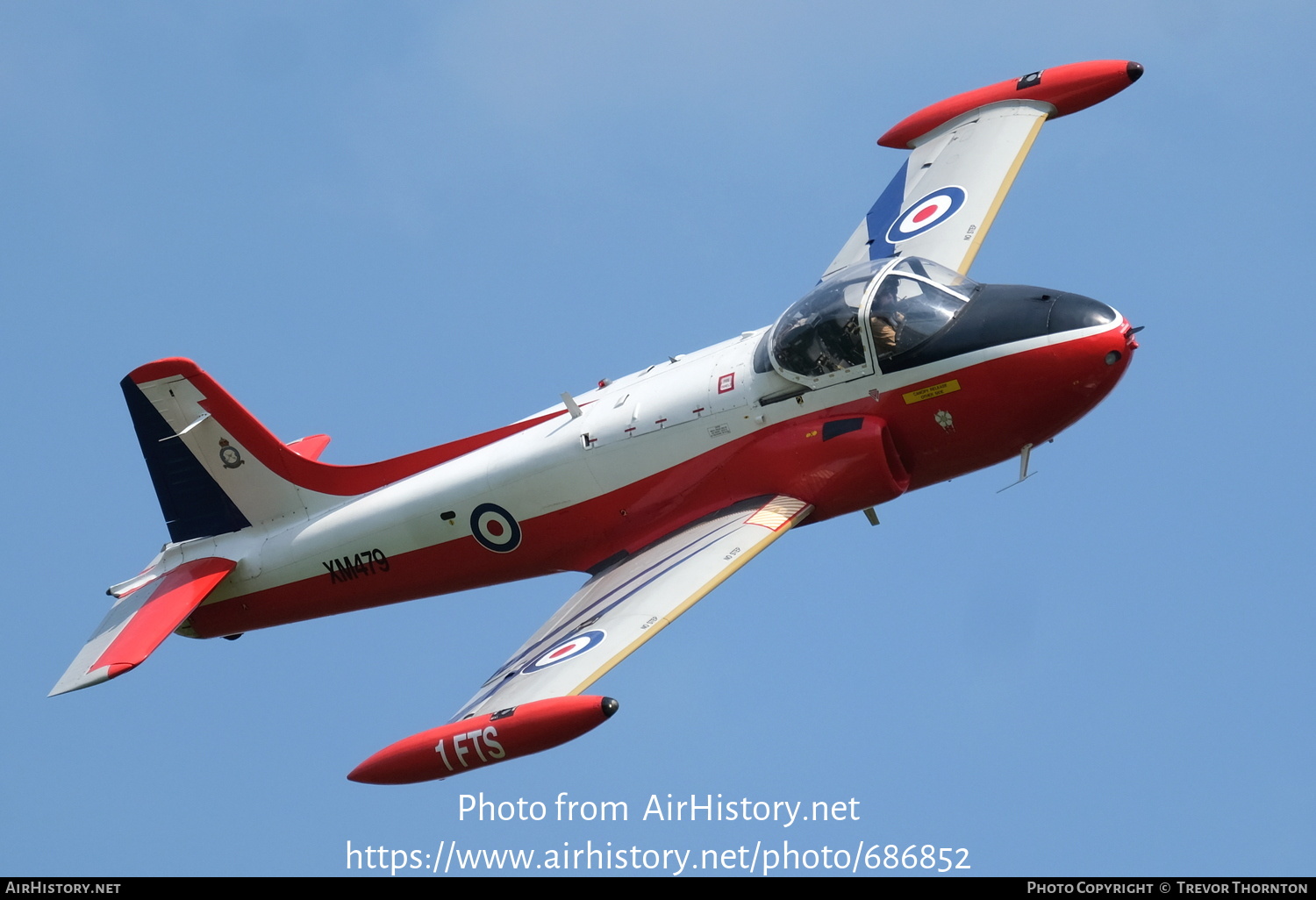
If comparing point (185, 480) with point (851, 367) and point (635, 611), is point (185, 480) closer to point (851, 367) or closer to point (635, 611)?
point (635, 611)

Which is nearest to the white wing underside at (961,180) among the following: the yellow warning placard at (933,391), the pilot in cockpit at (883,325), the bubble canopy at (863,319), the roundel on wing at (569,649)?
the bubble canopy at (863,319)

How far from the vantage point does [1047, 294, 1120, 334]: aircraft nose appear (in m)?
22.4

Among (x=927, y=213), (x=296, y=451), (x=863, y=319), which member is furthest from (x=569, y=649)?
(x=927, y=213)

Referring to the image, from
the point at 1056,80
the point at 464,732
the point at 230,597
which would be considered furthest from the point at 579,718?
the point at 1056,80

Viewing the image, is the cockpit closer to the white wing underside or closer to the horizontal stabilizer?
the white wing underside

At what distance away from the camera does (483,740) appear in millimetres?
21000

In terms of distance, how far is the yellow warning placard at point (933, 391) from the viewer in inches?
894

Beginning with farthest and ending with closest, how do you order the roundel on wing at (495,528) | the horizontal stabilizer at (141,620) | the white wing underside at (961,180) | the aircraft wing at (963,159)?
the aircraft wing at (963,159)
the white wing underside at (961,180)
the roundel on wing at (495,528)
the horizontal stabilizer at (141,620)

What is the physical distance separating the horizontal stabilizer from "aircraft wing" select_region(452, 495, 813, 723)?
5573 mm

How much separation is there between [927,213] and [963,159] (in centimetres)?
165

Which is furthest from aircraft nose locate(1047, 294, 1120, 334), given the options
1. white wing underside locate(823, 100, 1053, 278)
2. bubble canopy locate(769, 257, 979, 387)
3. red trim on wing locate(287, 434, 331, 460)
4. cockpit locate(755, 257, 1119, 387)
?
red trim on wing locate(287, 434, 331, 460)

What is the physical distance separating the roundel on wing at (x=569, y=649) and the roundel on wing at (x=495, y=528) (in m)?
2.84

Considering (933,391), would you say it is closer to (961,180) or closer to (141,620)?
(961,180)

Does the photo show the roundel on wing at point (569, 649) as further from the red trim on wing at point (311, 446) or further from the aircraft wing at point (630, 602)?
the red trim on wing at point (311, 446)
